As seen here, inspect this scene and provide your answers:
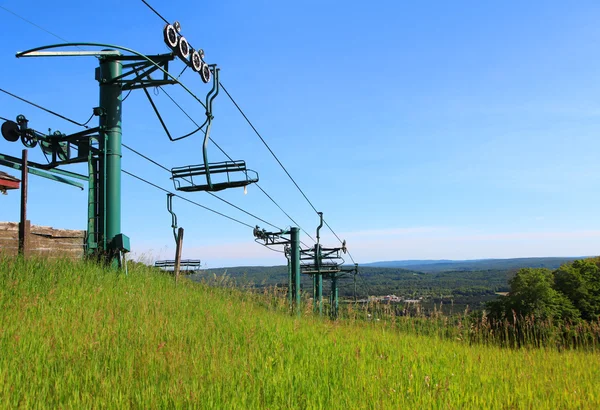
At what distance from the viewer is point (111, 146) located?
48.1ft

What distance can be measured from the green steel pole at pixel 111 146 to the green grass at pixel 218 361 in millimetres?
3457

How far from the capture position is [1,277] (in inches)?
366

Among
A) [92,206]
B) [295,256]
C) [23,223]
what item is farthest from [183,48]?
[295,256]

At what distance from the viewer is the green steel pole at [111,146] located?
14449 mm

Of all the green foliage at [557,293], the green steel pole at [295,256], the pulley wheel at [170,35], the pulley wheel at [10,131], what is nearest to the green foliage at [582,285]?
the green foliage at [557,293]

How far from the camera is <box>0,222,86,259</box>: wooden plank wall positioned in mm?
12258

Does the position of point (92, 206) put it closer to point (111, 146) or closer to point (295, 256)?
point (111, 146)

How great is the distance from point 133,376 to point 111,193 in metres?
9.59

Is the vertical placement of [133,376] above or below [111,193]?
below

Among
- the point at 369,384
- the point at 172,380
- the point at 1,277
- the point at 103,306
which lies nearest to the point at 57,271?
the point at 1,277

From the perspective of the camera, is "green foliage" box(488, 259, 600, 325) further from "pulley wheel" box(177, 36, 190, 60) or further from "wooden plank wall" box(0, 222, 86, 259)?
"wooden plank wall" box(0, 222, 86, 259)

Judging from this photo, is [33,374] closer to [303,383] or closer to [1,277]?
[303,383]

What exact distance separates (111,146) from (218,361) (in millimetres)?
10114

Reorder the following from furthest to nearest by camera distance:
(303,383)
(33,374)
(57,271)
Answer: (57,271) < (303,383) < (33,374)
